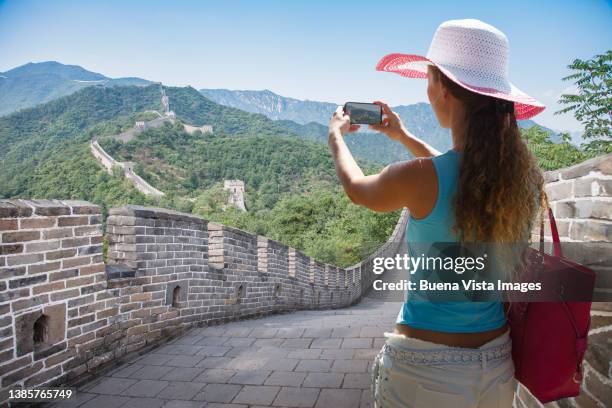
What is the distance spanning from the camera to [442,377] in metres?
1.06

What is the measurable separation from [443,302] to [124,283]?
3.43 m

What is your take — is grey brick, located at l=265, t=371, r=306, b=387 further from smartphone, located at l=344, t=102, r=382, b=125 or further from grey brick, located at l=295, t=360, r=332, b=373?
smartphone, located at l=344, t=102, r=382, b=125

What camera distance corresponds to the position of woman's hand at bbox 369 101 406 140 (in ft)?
5.42

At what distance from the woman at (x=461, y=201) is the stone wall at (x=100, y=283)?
261cm

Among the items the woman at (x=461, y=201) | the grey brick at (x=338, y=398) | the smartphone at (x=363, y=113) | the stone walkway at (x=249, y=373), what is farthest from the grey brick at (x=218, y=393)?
the smartphone at (x=363, y=113)

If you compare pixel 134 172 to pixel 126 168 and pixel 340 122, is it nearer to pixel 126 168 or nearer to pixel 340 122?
pixel 126 168

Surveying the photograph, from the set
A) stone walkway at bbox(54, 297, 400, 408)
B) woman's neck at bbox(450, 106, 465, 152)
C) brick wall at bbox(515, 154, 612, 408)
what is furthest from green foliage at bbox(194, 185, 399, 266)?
woman's neck at bbox(450, 106, 465, 152)

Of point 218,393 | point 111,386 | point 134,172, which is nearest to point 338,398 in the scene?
point 218,393

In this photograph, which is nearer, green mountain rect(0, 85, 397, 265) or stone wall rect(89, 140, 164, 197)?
green mountain rect(0, 85, 397, 265)

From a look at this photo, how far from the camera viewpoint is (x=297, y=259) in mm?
8289

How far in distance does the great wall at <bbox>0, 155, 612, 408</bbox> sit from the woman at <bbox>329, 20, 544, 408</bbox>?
56 cm

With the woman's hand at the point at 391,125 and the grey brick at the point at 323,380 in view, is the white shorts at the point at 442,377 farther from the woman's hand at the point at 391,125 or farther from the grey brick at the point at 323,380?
the grey brick at the point at 323,380

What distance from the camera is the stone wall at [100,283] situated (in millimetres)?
2740

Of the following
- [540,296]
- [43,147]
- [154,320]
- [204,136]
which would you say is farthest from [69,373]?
[204,136]
